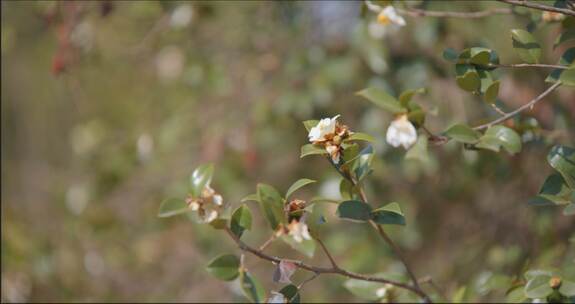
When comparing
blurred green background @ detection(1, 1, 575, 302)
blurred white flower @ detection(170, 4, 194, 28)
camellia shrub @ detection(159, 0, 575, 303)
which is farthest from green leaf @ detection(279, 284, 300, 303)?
blurred white flower @ detection(170, 4, 194, 28)

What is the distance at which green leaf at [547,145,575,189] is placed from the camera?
32.0 inches

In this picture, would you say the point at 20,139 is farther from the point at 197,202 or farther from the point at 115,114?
the point at 197,202

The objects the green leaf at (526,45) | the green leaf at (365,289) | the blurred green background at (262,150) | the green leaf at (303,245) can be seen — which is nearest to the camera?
the green leaf at (303,245)

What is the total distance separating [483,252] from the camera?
162 centimetres

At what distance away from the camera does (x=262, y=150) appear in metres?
2.02

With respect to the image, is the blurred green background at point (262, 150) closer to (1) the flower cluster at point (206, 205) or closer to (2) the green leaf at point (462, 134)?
(2) the green leaf at point (462, 134)

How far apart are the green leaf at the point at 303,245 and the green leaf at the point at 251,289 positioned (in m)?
0.06

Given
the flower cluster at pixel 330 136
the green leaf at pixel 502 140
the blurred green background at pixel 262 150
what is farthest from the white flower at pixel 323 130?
the blurred green background at pixel 262 150

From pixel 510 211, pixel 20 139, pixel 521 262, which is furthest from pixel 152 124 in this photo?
pixel 20 139

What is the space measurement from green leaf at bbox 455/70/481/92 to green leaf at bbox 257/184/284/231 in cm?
25

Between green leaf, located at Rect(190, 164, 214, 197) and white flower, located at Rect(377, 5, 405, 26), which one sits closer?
green leaf, located at Rect(190, 164, 214, 197)

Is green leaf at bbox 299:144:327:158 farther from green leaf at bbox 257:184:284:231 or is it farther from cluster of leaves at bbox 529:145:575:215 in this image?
cluster of leaves at bbox 529:145:575:215

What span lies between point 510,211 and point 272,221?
110cm

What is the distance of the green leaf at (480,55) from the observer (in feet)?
2.68
